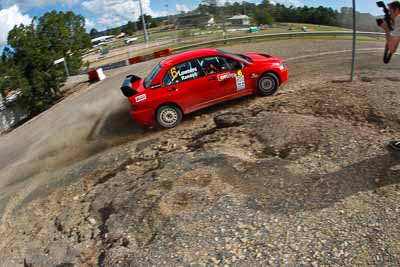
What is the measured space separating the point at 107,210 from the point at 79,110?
30.7ft

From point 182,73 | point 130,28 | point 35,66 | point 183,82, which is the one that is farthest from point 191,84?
point 130,28

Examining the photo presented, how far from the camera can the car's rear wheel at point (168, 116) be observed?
8.61m

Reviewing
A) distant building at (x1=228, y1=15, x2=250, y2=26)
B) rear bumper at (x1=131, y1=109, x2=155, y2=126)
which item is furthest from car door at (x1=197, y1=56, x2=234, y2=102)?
distant building at (x1=228, y1=15, x2=250, y2=26)

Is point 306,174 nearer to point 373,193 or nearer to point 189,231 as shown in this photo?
point 373,193

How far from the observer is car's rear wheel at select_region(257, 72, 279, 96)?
8.95 metres

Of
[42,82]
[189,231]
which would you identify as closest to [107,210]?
[189,231]

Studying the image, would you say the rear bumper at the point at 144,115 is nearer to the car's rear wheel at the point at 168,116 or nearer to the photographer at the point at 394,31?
the car's rear wheel at the point at 168,116

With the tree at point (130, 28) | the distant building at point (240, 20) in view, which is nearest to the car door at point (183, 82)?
the distant building at point (240, 20)

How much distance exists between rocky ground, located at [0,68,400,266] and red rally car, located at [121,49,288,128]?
0.76 meters

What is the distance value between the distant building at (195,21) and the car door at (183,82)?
4550 cm

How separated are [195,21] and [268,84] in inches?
1919

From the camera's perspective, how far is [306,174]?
514 centimetres

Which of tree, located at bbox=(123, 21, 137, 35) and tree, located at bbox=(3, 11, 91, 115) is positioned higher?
tree, located at bbox=(123, 21, 137, 35)

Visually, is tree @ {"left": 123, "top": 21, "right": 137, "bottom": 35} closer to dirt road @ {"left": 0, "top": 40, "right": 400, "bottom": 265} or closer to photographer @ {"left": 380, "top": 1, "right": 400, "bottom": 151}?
dirt road @ {"left": 0, "top": 40, "right": 400, "bottom": 265}
